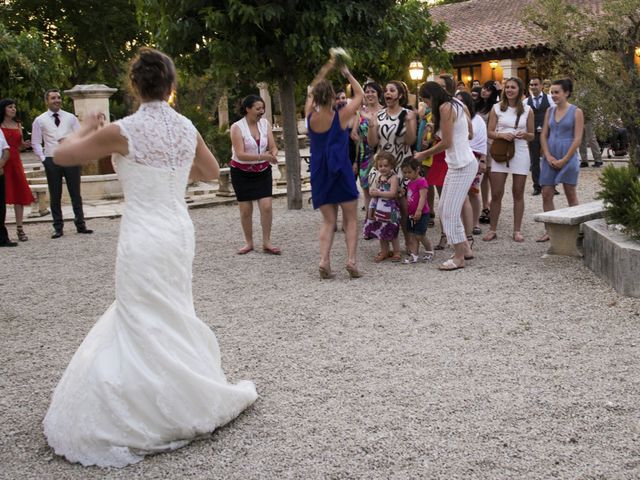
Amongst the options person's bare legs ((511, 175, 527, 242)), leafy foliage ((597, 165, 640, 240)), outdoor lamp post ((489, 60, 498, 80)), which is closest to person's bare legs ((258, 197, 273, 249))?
person's bare legs ((511, 175, 527, 242))

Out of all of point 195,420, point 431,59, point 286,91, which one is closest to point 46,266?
point 286,91

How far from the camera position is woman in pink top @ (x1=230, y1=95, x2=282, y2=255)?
8.24m

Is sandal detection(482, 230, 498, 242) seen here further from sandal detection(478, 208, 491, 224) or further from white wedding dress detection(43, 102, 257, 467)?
white wedding dress detection(43, 102, 257, 467)

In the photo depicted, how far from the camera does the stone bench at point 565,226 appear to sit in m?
7.66

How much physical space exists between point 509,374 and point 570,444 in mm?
994

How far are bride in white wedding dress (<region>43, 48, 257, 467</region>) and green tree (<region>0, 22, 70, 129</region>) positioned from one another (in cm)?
1699

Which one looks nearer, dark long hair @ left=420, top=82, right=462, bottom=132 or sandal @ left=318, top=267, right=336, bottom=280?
dark long hair @ left=420, top=82, right=462, bottom=132

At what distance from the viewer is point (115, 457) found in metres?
3.56

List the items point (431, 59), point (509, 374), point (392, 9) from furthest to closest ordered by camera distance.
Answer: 1. point (431, 59)
2. point (392, 9)
3. point (509, 374)

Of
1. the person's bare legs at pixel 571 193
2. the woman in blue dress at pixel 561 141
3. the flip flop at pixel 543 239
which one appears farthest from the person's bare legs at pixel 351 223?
the person's bare legs at pixel 571 193

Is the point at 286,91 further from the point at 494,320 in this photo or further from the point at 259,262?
the point at 494,320

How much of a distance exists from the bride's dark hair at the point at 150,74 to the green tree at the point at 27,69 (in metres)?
16.9

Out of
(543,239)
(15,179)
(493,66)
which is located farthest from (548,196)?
(493,66)

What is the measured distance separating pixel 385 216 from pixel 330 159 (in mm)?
1166
